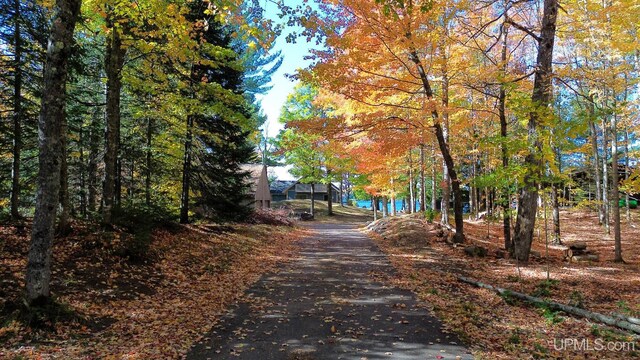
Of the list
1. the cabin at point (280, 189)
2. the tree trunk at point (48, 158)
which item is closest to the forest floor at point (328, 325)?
the tree trunk at point (48, 158)

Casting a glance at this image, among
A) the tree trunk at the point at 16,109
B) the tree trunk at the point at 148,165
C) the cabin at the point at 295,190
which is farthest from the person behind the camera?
the cabin at the point at 295,190

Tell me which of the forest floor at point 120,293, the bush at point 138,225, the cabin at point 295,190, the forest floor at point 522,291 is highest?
the cabin at point 295,190

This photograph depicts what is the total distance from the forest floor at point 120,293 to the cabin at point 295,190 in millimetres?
46674

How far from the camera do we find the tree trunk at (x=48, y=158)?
5.28 metres

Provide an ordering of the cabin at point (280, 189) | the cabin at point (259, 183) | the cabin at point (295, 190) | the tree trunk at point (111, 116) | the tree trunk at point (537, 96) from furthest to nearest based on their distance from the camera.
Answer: the cabin at point (280, 189)
the cabin at point (295, 190)
the cabin at point (259, 183)
the tree trunk at point (537, 96)
the tree trunk at point (111, 116)

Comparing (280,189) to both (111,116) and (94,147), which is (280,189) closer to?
(94,147)

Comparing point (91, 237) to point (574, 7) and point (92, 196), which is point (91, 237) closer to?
point (92, 196)

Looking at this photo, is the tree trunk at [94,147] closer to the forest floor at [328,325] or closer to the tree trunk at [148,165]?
the tree trunk at [148,165]

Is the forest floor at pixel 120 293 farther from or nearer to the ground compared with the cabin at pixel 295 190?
nearer to the ground

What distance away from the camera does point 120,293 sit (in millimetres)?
7133

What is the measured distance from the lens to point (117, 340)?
5.16 m

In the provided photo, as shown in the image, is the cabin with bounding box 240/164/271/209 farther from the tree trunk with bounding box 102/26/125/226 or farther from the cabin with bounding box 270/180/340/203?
the tree trunk with bounding box 102/26/125/226

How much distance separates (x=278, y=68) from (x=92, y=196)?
23.4m

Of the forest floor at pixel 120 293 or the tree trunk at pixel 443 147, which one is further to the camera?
the tree trunk at pixel 443 147
